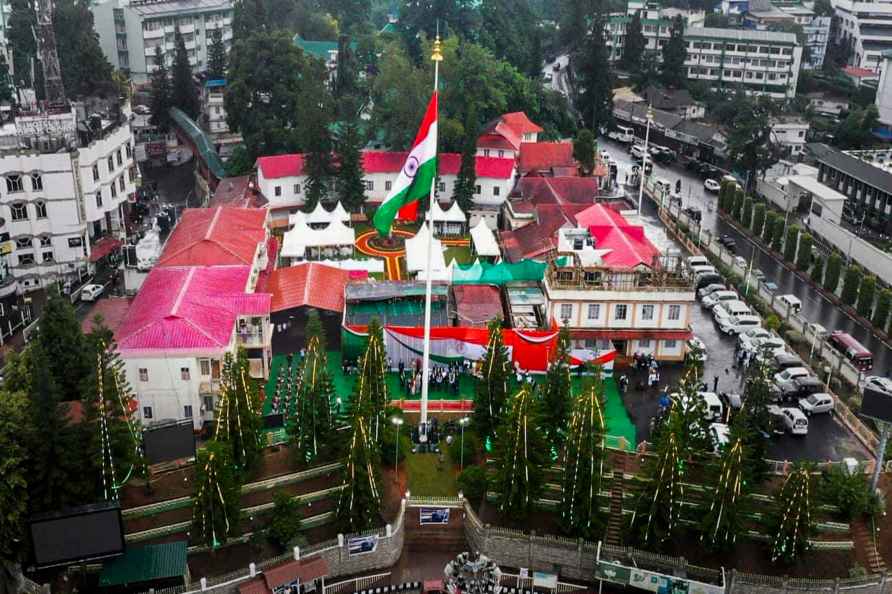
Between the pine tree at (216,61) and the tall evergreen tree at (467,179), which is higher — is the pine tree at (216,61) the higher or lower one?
the higher one

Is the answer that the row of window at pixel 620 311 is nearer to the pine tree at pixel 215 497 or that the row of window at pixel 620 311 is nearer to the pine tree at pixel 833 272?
the pine tree at pixel 833 272

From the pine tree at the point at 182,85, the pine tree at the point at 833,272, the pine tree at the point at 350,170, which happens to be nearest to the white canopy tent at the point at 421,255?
the pine tree at the point at 350,170

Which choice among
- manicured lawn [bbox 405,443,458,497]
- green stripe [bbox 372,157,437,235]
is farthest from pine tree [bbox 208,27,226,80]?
manicured lawn [bbox 405,443,458,497]

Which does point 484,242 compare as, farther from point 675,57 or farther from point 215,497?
point 675,57

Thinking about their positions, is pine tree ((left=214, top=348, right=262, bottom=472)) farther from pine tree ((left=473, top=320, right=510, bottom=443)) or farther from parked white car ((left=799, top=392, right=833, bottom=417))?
→ parked white car ((left=799, top=392, right=833, bottom=417))

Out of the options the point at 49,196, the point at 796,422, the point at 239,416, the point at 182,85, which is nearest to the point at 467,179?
the point at 49,196
